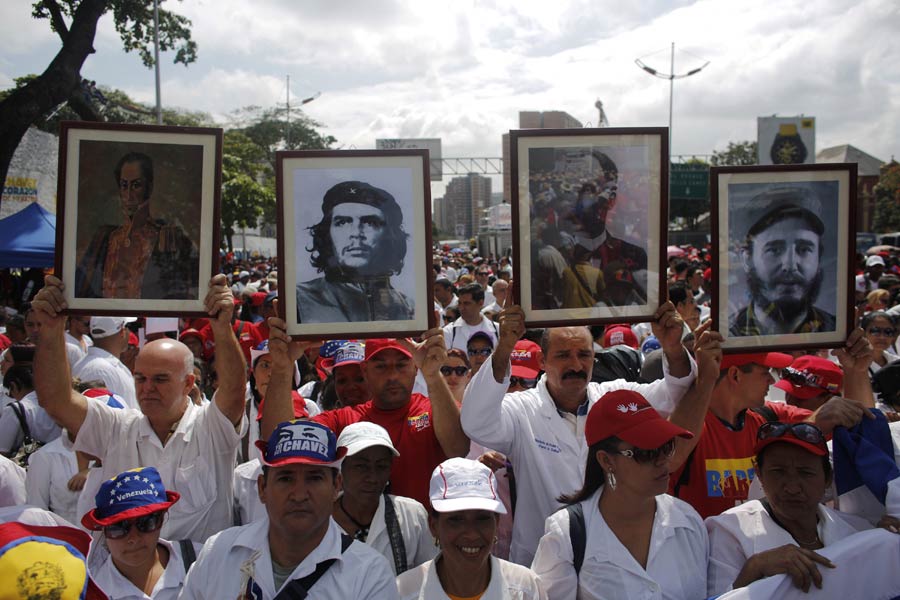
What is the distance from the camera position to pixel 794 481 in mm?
2631

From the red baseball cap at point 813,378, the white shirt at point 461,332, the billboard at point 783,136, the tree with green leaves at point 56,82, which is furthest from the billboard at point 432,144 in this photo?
the red baseball cap at point 813,378

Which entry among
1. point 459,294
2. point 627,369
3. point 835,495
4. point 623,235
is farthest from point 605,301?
point 459,294

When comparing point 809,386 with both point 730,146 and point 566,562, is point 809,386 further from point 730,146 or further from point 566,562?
point 730,146

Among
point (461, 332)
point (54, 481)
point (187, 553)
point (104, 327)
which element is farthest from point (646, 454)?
point (461, 332)

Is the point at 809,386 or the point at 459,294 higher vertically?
the point at 459,294

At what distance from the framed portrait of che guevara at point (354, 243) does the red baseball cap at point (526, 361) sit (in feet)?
6.83

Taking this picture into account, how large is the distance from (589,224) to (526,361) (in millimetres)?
2240

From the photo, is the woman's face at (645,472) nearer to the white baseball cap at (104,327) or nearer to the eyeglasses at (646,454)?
the eyeglasses at (646,454)

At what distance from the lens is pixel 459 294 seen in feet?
26.9

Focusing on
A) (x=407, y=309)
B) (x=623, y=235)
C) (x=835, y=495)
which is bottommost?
(x=835, y=495)

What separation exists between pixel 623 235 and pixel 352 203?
49.5 inches

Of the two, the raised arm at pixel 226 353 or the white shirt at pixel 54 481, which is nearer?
the raised arm at pixel 226 353

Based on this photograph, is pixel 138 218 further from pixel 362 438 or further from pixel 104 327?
pixel 104 327

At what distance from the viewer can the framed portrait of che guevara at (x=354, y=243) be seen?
3.07 m
